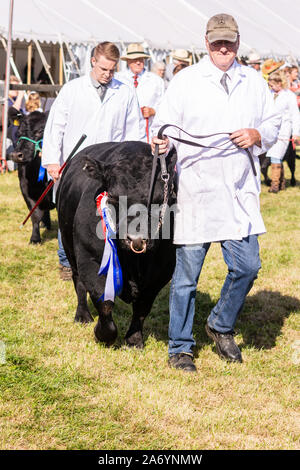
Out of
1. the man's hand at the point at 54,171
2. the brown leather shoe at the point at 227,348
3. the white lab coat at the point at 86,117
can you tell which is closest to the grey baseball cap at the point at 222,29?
the white lab coat at the point at 86,117

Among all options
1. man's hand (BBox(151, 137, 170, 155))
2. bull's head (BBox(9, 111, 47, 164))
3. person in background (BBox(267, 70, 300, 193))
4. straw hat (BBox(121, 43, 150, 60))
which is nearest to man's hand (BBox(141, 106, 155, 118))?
straw hat (BBox(121, 43, 150, 60))

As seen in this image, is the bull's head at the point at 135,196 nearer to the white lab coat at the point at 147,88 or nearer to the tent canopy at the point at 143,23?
the white lab coat at the point at 147,88

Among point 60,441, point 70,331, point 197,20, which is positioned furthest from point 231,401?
point 197,20

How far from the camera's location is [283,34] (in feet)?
79.7

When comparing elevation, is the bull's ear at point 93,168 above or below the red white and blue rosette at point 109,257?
above

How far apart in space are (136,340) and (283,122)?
9.37m

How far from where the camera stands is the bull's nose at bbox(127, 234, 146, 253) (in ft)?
13.2

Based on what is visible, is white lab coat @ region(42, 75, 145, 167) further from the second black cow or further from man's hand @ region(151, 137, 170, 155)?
the second black cow

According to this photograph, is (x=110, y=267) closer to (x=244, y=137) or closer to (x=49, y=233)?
(x=244, y=137)

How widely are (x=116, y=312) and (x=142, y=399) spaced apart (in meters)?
1.92

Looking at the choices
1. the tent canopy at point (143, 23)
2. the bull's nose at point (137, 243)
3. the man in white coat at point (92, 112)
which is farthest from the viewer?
the tent canopy at point (143, 23)

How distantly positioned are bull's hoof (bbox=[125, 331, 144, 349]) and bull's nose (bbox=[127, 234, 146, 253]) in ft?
3.53

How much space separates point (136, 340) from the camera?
194 inches

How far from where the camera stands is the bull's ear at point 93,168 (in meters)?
4.27
